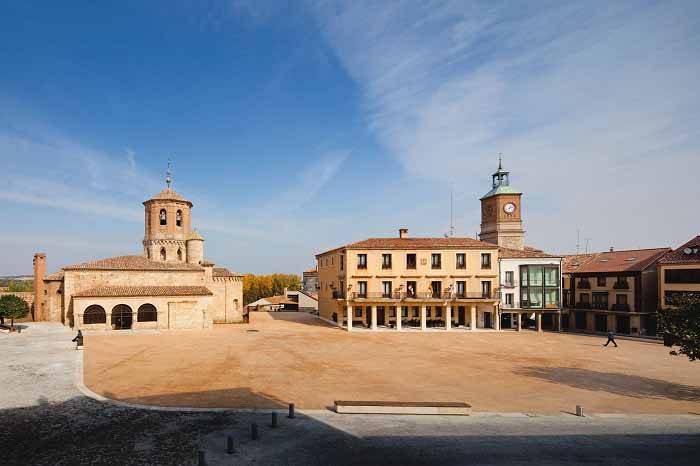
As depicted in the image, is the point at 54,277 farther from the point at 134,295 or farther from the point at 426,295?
the point at 426,295

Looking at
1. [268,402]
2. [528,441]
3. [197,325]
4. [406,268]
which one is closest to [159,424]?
[268,402]

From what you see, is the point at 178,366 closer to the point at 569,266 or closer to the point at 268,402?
the point at 268,402

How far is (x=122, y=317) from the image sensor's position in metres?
42.6

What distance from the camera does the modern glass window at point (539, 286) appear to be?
150 feet

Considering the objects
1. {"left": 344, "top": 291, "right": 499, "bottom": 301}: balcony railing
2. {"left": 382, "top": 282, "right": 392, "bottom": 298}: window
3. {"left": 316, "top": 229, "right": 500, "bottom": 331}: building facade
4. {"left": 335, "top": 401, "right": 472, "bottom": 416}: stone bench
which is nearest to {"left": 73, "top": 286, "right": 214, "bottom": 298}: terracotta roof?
{"left": 316, "top": 229, "right": 500, "bottom": 331}: building facade

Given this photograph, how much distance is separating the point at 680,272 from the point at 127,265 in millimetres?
60874

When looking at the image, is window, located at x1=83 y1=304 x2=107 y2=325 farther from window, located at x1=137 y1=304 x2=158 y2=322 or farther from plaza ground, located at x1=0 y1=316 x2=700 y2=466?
plaza ground, located at x1=0 y1=316 x2=700 y2=466

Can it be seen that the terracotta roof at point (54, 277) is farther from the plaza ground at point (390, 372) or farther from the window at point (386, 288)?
the window at point (386, 288)

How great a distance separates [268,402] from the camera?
58.2 ft

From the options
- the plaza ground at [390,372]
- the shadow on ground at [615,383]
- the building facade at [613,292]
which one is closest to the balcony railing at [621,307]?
the building facade at [613,292]

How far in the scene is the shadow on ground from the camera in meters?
20.0

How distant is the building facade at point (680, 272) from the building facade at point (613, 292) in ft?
6.55

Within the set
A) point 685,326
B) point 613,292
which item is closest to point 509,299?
point 613,292

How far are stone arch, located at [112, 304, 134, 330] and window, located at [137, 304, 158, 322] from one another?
985 millimetres
